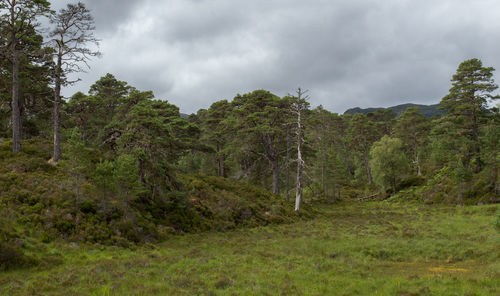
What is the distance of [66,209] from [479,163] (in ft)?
147

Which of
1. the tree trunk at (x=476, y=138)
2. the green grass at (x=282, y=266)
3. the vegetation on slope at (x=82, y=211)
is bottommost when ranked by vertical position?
the green grass at (x=282, y=266)

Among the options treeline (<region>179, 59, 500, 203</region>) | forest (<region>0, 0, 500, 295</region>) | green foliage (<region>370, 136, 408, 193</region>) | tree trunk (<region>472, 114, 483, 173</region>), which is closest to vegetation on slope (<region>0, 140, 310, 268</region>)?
forest (<region>0, 0, 500, 295</region>)

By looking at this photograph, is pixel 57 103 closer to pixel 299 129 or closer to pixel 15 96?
pixel 15 96

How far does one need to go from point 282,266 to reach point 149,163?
1246cm

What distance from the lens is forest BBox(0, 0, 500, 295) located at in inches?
625

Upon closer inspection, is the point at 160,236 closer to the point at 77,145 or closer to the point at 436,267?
the point at 77,145

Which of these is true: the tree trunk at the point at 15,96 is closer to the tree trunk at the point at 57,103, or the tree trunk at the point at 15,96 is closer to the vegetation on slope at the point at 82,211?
the vegetation on slope at the point at 82,211

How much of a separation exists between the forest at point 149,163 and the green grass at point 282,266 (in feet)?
1.23

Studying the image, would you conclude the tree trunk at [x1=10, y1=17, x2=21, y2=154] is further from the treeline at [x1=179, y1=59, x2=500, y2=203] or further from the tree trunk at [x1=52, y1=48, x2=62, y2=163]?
the treeline at [x1=179, y1=59, x2=500, y2=203]

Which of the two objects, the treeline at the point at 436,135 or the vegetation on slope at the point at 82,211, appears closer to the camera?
the vegetation on slope at the point at 82,211

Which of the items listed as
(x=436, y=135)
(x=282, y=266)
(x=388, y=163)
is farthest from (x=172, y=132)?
(x=388, y=163)

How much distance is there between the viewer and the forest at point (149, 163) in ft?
52.1

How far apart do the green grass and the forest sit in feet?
1.23

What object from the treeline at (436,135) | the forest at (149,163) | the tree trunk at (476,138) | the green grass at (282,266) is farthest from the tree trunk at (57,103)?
the tree trunk at (476,138)
